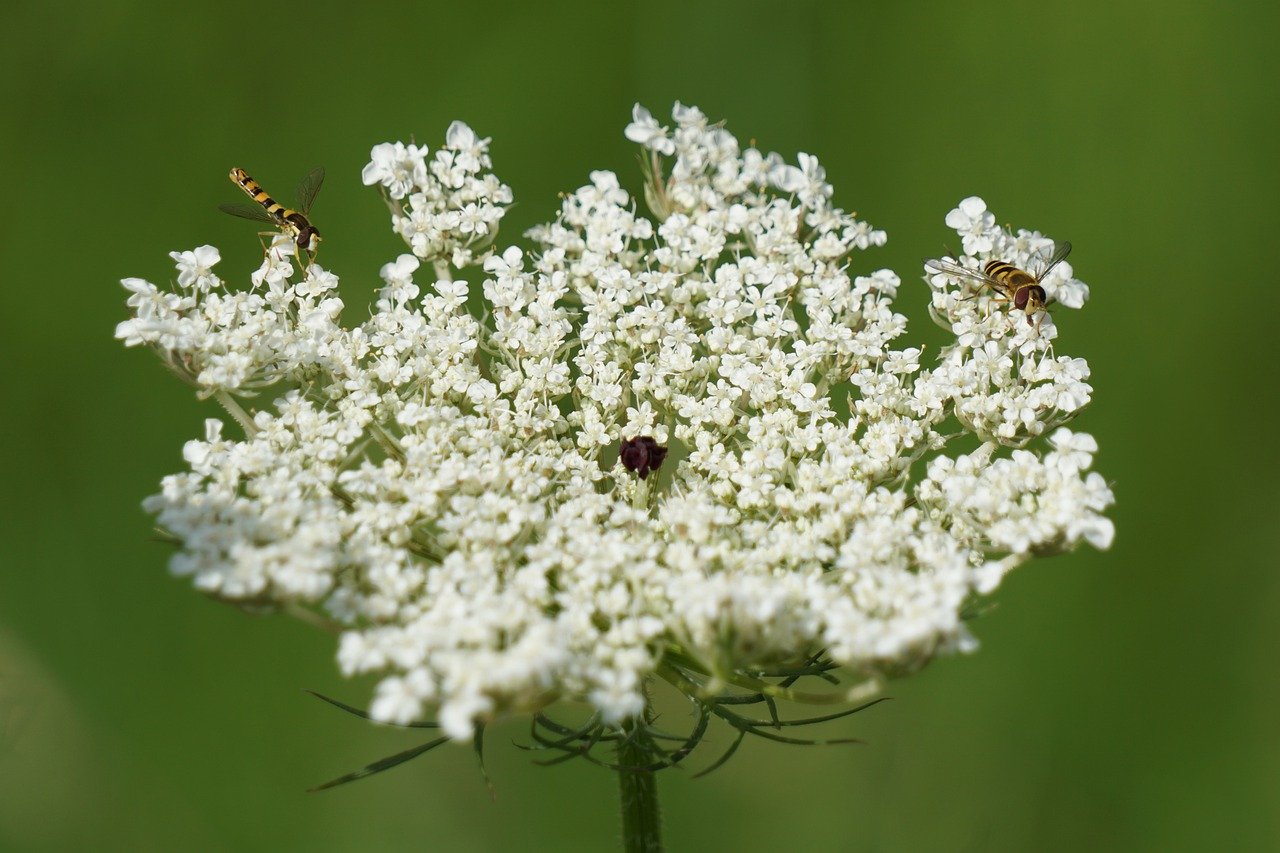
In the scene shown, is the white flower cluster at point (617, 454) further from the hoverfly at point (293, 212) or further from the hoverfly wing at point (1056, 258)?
the hoverfly at point (293, 212)

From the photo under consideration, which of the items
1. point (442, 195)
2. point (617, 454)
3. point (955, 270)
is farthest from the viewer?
point (442, 195)

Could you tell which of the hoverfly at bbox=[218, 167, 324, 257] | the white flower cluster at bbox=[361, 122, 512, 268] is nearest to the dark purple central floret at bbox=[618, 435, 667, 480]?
the white flower cluster at bbox=[361, 122, 512, 268]

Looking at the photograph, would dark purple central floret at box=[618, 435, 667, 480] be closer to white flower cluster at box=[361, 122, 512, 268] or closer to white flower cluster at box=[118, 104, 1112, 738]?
white flower cluster at box=[118, 104, 1112, 738]

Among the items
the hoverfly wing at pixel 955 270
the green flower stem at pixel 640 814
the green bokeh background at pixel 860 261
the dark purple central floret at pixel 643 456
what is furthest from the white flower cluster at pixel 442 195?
the green bokeh background at pixel 860 261

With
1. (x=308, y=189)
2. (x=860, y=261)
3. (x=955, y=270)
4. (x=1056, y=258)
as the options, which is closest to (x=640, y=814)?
(x=955, y=270)

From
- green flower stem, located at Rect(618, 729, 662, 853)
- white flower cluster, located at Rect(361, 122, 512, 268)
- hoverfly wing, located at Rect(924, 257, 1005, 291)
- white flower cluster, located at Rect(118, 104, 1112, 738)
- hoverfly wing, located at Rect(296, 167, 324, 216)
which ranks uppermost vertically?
hoverfly wing, located at Rect(296, 167, 324, 216)

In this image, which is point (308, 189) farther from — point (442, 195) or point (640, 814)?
point (640, 814)

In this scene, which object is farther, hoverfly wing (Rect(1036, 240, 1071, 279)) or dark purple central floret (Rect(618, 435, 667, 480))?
hoverfly wing (Rect(1036, 240, 1071, 279))

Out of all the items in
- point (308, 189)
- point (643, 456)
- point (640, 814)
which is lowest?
point (640, 814)
